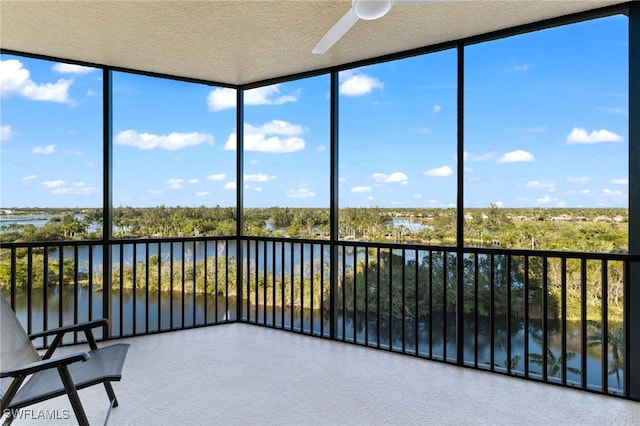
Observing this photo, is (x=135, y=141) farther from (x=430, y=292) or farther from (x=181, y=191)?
(x=430, y=292)

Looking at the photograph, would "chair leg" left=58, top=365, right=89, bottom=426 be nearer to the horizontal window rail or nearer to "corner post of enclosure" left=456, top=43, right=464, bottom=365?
the horizontal window rail

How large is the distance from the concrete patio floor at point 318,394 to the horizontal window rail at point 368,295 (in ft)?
0.90

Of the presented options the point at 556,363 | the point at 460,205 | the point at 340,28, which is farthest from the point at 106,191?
the point at 556,363

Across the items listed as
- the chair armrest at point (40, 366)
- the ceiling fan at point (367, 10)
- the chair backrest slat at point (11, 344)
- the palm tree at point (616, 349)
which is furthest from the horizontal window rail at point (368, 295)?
the chair armrest at point (40, 366)

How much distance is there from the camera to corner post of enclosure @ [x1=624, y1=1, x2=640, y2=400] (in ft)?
8.80

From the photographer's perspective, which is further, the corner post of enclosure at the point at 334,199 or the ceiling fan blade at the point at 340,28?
the corner post of enclosure at the point at 334,199

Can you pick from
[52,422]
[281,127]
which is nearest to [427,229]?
[281,127]

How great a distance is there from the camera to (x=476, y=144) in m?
3.34

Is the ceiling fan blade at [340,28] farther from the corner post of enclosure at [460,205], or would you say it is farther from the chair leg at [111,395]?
the chair leg at [111,395]

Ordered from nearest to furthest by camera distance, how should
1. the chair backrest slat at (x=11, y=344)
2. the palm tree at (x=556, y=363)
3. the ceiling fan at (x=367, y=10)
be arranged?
the ceiling fan at (x=367, y=10), the chair backrest slat at (x=11, y=344), the palm tree at (x=556, y=363)

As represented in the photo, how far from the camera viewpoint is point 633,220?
272 cm

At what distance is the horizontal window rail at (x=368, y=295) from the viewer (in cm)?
297

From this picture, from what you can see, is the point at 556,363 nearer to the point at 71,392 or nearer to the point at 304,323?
the point at 304,323

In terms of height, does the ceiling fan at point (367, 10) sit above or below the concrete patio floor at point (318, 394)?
above
